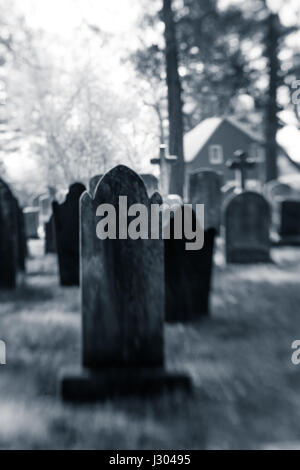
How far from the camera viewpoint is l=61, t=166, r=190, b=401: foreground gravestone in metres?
3.27

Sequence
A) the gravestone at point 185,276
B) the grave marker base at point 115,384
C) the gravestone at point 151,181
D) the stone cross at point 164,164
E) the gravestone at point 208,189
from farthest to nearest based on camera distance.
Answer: the gravestone at point 208,189 → the gravestone at point 151,181 → the stone cross at point 164,164 → the gravestone at point 185,276 → the grave marker base at point 115,384

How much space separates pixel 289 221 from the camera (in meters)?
11.4

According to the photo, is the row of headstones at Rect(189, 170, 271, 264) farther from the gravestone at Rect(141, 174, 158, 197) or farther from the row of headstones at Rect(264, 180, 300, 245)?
the gravestone at Rect(141, 174, 158, 197)

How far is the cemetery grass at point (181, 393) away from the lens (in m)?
2.60

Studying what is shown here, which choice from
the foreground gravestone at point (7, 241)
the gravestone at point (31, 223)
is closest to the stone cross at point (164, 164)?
the foreground gravestone at point (7, 241)

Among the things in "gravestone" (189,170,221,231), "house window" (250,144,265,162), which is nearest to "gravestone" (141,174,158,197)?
"gravestone" (189,170,221,231)

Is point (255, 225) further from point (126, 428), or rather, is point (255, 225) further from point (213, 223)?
point (126, 428)

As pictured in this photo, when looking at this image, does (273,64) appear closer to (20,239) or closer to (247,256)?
(247,256)

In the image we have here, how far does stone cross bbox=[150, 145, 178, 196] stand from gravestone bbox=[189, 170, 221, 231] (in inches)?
164

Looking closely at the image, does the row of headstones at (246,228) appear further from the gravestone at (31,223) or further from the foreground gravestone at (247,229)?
the gravestone at (31,223)

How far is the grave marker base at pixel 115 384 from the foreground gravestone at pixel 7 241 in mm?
3609

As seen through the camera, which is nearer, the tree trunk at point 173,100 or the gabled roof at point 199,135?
the tree trunk at point 173,100

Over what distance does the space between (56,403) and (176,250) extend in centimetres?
211
